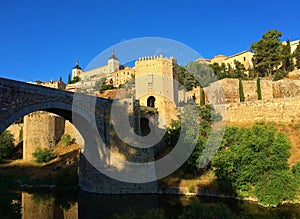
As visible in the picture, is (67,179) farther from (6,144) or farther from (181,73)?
(181,73)

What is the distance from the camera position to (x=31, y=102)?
13.6 metres

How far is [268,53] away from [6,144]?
106 ft

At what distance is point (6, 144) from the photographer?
30312 millimetres

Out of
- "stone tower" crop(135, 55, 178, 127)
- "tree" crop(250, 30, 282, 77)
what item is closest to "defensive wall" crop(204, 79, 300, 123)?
"stone tower" crop(135, 55, 178, 127)

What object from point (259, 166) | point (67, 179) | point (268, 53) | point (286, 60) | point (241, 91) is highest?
point (268, 53)

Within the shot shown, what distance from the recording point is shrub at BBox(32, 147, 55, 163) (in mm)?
26969

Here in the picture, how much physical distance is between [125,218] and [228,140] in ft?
45.1

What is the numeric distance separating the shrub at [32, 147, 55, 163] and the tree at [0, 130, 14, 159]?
4.35 metres

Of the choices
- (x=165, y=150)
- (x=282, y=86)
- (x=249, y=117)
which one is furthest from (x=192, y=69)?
(x=165, y=150)

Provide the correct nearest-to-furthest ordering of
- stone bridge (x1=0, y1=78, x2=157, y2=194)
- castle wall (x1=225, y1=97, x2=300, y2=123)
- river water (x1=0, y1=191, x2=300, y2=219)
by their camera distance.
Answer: river water (x1=0, y1=191, x2=300, y2=219), stone bridge (x1=0, y1=78, x2=157, y2=194), castle wall (x1=225, y1=97, x2=300, y2=123)

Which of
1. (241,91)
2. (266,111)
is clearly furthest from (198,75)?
(266,111)

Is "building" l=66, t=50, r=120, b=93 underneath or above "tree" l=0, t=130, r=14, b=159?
above

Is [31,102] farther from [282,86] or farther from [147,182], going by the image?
[282,86]

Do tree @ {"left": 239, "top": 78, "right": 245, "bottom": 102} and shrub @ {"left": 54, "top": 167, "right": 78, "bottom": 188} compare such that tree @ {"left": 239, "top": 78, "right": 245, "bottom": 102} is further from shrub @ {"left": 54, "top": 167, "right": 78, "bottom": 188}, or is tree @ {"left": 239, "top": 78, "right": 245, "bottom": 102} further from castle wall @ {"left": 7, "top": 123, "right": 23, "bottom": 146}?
castle wall @ {"left": 7, "top": 123, "right": 23, "bottom": 146}
